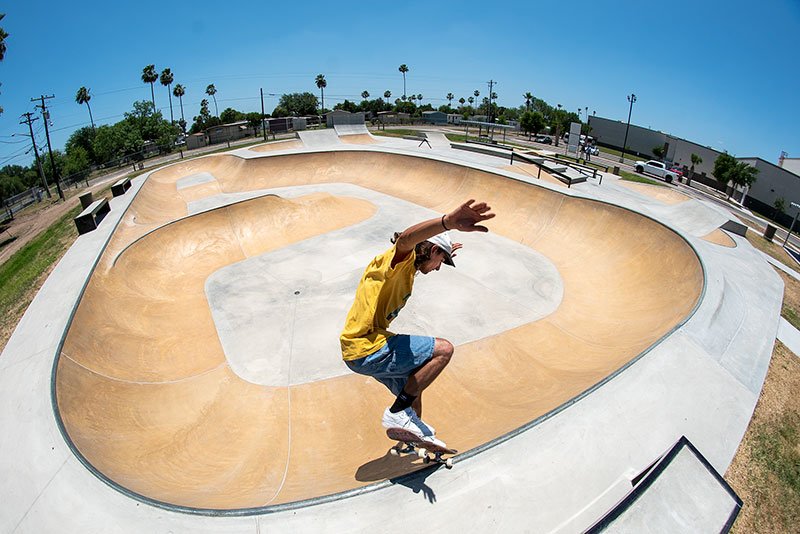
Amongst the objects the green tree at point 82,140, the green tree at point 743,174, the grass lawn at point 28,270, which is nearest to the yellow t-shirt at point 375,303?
the grass lawn at point 28,270

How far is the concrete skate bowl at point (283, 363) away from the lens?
188 inches

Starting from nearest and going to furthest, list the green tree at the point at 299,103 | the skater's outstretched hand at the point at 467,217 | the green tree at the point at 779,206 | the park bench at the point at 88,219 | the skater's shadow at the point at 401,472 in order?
1. the skater's outstretched hand at the point at 467,217
2. the skater's shadow at the point at 401,472
3. the park bench at the point at 88,219
4. the green tree at the point at 779,206
5. the green tree at the point at 299,103

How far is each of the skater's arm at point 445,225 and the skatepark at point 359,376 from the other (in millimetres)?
2074

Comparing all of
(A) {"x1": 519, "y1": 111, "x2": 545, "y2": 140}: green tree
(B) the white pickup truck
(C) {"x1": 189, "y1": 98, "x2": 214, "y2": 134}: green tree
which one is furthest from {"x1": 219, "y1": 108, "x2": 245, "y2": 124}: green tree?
(B) the white pickup truck

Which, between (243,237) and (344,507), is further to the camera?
(243,237)

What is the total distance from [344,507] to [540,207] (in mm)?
13698

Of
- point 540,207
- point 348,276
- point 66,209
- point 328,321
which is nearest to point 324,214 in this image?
point 348,276

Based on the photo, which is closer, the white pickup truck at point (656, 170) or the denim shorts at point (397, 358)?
the denim shorts at point (397, 358)

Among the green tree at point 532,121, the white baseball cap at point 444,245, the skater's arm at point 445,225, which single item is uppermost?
the green tree at point 532,121

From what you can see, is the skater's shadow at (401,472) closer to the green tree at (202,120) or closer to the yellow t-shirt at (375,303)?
the yellow t-shirt at (375,303)

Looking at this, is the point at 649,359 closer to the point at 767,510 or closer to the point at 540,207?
the point at 767,510

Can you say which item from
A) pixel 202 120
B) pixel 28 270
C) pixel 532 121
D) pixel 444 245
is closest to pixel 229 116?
pixel 202 120

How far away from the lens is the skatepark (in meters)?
3.13

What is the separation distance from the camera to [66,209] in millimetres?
18969
